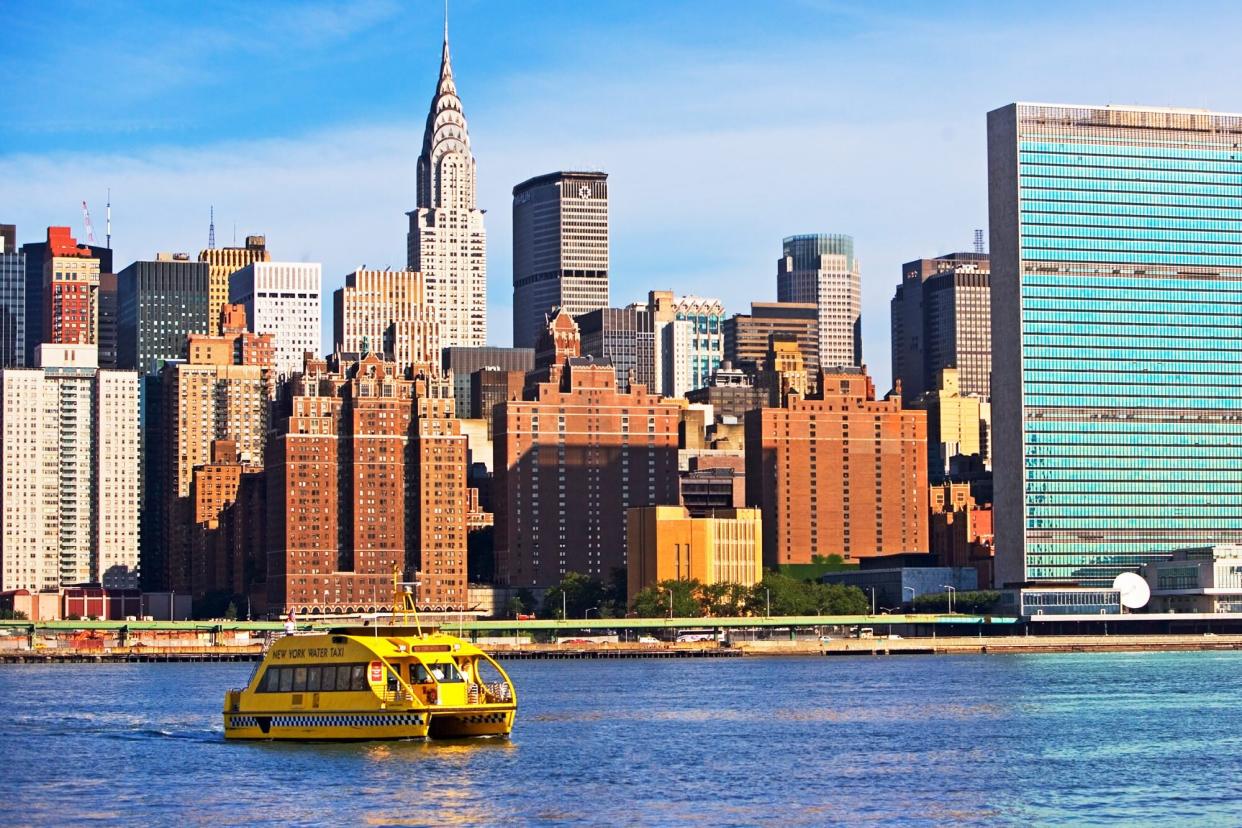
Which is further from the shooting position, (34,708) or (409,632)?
(34,708)

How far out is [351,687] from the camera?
4345 inches

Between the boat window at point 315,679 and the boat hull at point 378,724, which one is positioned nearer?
the boat hull at point 378,724

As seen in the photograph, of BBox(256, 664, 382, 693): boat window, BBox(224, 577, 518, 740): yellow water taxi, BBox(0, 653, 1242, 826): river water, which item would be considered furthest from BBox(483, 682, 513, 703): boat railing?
BBox(256, 664, 382, 693): boat window

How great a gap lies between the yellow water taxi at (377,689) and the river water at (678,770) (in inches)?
44.7

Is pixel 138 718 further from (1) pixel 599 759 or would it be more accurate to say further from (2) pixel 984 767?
(2) pixel 984 767

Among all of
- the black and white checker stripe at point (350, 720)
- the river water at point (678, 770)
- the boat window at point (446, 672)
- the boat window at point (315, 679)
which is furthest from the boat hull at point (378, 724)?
the boat window at point (446, 672)

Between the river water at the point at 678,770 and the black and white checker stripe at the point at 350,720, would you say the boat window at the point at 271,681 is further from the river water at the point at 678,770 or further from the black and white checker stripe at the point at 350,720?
the river water at the point at 678,770

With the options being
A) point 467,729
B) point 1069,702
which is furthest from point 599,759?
point 1069,702

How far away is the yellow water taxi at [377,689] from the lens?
109 m

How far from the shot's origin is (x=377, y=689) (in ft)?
359

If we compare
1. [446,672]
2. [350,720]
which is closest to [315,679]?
[350,720]

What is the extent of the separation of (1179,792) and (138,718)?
2967 inches

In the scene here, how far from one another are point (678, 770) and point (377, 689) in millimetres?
14466

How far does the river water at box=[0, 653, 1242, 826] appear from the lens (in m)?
91.3
